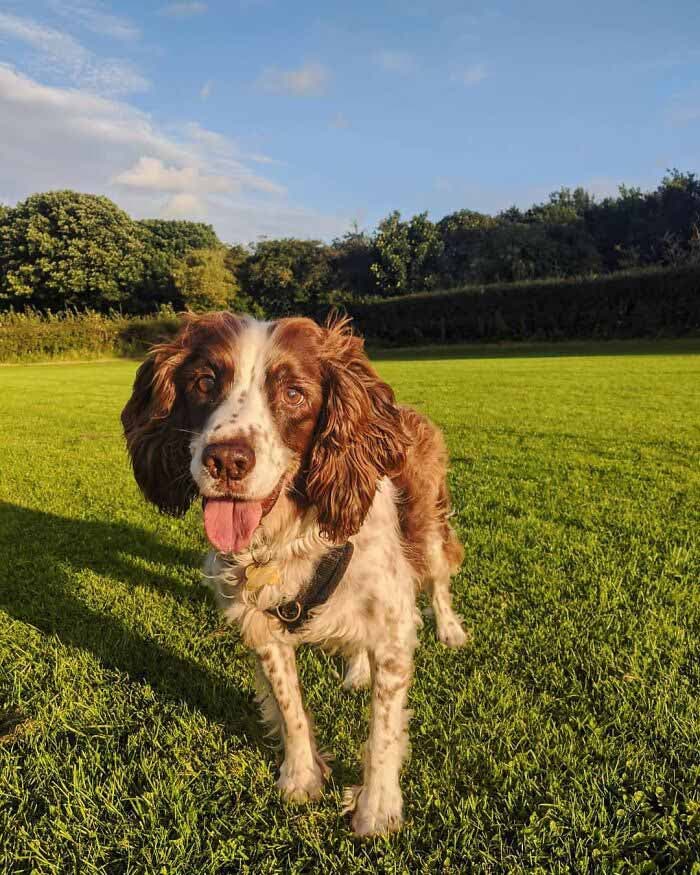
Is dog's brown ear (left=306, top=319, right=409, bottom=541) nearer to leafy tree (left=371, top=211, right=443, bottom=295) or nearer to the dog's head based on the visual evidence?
the dog's head

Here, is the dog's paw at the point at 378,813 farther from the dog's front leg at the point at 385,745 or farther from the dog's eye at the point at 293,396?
the dog's eye at the point at 293,396

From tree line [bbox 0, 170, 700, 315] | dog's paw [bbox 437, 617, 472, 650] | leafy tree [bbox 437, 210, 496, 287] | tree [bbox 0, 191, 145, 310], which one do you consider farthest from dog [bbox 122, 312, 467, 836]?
tree [bbox 0, 191, 145, 310]

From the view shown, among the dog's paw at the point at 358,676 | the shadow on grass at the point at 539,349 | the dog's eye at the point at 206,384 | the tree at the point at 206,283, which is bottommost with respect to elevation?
the dog's paw at the point at 358,676

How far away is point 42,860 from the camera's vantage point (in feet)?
6.84

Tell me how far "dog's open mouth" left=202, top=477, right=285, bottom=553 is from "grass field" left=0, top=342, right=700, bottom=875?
1.07m

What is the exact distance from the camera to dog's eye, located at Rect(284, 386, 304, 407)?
2.37 meters

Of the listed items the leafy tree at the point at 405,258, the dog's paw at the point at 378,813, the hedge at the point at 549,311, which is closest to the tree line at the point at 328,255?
the leafy tree at the point at 405,258

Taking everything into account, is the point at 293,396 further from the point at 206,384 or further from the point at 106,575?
the point at 106,575

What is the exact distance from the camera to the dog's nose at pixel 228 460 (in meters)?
2.04

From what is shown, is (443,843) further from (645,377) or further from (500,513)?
(645,377)

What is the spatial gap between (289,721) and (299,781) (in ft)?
0.76

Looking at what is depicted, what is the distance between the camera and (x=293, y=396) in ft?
7.82

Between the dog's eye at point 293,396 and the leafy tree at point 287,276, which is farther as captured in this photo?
the leafy tree at point 287,276

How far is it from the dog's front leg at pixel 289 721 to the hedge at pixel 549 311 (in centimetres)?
3132
